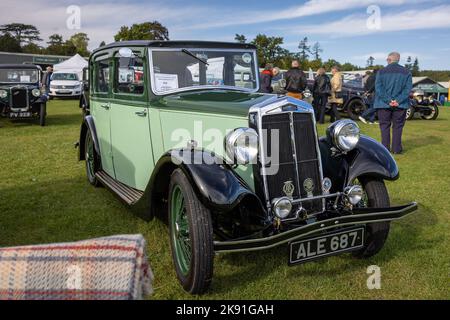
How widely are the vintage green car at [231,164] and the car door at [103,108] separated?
25 cm

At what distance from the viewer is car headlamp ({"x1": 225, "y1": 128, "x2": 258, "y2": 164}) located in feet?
9.33

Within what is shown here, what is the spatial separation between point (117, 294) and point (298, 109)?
6.39ft

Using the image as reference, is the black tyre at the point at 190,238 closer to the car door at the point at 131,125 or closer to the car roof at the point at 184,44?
the car door at the point at 131,125

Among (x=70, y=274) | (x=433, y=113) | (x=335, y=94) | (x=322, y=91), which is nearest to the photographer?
(x=70, y=274)

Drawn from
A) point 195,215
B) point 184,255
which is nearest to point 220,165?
point 195,215

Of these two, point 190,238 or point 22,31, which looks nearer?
point 190,238

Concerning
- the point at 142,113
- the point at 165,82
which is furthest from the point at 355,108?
the point at 142,113

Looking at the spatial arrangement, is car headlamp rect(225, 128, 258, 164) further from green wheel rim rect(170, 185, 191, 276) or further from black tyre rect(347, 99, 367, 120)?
black tyre rect(347, 99, 367, 120)

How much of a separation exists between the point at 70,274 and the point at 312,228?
149 centimetres

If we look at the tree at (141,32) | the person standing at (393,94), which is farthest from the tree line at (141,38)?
the person standing at (393,94)

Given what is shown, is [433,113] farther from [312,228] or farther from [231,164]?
[312,228]

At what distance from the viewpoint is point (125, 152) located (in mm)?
4414

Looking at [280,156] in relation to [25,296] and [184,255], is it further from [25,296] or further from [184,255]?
[25,296]

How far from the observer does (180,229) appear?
122 inches
